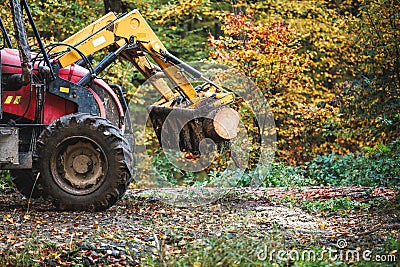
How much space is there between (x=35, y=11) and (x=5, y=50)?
6537 mm

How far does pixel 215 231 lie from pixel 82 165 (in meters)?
2.09

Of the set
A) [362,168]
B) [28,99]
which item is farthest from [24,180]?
[362,168]

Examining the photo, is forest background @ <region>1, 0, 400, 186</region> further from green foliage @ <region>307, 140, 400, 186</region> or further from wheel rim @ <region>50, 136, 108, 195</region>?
wheel rim @ <region>50, 136, 108, 195</region>

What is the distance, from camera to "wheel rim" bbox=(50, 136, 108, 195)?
7.95 m

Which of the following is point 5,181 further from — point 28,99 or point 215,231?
point 215,231

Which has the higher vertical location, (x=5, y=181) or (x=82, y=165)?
(x=82, y=165)

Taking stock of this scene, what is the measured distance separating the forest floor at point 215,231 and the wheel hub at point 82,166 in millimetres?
453

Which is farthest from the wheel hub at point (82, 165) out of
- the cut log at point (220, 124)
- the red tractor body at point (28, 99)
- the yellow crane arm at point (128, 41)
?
the cut log at point (220, 124)

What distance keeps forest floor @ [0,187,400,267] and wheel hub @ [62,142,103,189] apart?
1.49 feet

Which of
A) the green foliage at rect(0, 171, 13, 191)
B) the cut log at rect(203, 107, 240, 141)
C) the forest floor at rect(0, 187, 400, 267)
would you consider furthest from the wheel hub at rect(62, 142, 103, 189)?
the green foliage at rect(0, 171, 13, 191)

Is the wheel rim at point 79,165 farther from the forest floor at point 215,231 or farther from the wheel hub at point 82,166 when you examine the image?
the forest floor at point 215,231

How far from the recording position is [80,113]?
8102mm

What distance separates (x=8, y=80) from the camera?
8.21m

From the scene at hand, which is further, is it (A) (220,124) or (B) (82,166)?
(A) (220,124)
